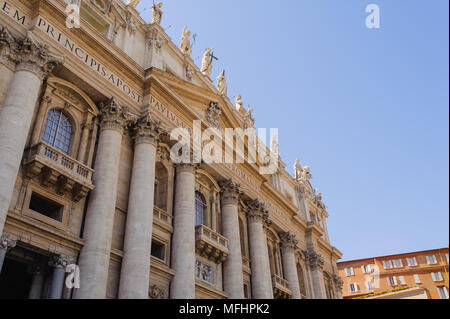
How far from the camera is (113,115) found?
20812mm

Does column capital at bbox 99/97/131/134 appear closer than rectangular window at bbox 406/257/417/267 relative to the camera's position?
Yes

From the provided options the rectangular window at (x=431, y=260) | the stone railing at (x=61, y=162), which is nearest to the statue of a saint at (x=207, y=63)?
the stone railing at (x=61, y=162)

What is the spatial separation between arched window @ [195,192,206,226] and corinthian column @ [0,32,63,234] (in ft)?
38.2

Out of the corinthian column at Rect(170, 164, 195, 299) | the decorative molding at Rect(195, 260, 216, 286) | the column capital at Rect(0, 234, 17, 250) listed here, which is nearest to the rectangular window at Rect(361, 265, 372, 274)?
the decorative molding at Rect(195, 260, 216, 286)

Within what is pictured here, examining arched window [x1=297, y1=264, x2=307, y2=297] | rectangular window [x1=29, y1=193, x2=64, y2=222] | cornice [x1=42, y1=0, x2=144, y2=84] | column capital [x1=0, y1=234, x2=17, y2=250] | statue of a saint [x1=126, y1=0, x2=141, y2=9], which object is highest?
statue of a saint [x1=126, y1=0, x2=141, y2=9]

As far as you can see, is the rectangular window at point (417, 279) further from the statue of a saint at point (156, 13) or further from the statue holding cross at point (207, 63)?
the statue of a saint at point (156, 13)

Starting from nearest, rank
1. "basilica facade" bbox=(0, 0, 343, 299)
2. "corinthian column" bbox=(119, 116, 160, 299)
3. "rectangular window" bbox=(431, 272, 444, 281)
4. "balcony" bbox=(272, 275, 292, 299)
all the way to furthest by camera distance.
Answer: "basilica facade" bbox=(0, 0, 343, 299)
"corinthian column" bbox=(119, 116, 160, 299)
"balcony" bbox=(272, 275, 292, 299)
"rectangular window" bbox=(431, 272, 444, 281)

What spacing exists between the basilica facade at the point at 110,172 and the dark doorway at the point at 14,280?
5 cm

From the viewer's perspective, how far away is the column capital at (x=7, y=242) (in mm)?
14684

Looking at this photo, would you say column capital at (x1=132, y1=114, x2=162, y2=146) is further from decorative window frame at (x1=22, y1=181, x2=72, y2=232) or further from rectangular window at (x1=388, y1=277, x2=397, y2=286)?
rectangular window at (x1=388, y1=277, x2=397, y2=286)

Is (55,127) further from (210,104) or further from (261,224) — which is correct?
(261,224)

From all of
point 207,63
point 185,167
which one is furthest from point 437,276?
point 185,167

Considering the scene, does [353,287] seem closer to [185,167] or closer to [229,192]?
[229,192]

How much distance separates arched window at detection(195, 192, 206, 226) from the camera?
26188 mm
